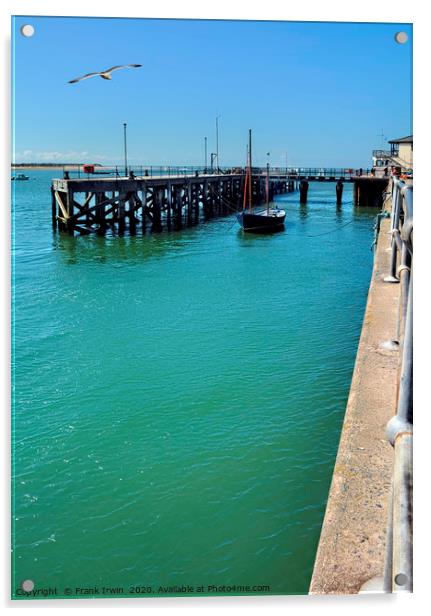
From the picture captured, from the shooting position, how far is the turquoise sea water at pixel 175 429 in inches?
209

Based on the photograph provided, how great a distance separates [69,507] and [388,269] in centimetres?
546

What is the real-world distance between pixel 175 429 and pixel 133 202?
2237cm

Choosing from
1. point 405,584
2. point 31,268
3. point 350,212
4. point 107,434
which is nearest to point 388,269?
point 107,434

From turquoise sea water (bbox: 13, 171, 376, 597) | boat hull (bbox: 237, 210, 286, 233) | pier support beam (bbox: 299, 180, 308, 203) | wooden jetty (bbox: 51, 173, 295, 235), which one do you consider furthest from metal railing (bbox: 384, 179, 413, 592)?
pier support beam (bbox: 299, 180, 308, 203)

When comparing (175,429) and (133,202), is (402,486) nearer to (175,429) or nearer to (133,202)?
(175,429)

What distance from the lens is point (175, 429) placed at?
7.67 m

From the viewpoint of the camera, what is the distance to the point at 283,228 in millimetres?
32156

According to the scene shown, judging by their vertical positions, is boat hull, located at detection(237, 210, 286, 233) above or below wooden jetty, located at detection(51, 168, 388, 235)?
below

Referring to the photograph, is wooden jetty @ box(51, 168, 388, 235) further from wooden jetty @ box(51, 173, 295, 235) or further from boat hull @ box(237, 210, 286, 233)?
boat hull @ box(237, 210, 286, 233)

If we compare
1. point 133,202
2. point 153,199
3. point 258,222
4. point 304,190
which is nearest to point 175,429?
point 133,202

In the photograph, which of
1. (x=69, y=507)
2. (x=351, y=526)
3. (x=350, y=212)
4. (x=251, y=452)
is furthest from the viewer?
(x=350, y=212)

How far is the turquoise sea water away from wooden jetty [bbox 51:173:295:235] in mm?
9483

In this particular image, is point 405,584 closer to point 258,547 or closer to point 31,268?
point 258,547

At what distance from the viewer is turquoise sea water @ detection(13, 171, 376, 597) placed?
17.4 ft
